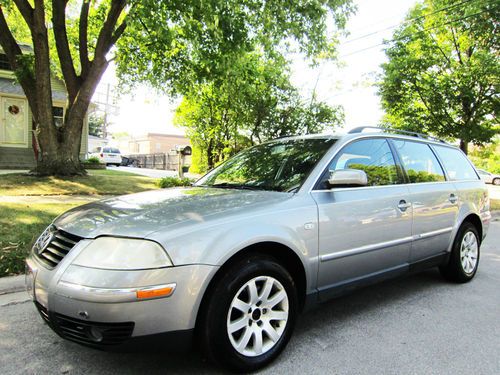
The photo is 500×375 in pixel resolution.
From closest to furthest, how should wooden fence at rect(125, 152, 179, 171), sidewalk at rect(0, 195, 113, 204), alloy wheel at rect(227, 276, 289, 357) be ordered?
1. alloy wheel at rect(227, 276, 289, 357)
2. sidewalk at rect(0, 195, 113, 204)
3. wooden fence at rect(125, 152, 179, 171)

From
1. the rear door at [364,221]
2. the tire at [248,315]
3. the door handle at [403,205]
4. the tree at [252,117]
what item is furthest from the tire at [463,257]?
the tree at [252,117]

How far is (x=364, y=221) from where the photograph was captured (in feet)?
10.7

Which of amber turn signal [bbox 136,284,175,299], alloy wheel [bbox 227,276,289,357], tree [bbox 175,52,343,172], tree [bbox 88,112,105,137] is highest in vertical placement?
tree [bbox 88,112,105,137]

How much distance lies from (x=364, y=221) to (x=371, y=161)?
0.73m

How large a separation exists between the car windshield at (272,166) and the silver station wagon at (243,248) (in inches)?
0.7

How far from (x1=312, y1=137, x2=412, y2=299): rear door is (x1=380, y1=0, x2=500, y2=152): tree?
31.9 ft

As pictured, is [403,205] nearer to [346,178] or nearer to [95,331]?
[346,178]

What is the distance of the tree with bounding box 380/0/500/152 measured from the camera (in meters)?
11.5

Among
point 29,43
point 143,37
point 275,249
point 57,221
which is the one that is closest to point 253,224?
point 275,249

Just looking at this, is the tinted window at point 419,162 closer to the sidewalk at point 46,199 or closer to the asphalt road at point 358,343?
the asphalt road at point 358,343

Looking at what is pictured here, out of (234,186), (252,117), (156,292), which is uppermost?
(252,117)

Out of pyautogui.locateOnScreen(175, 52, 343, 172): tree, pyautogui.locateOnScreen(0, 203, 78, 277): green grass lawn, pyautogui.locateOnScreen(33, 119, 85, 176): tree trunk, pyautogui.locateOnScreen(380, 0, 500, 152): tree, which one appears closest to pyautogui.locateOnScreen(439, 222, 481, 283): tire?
pyautogui.locateOnScreen(0, 203, 78, 277): green grass lawn

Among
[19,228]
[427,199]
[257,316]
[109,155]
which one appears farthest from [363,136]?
[109,155]

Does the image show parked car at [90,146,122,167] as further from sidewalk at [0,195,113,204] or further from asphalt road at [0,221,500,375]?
asphalt road at [0,221,500,375]
